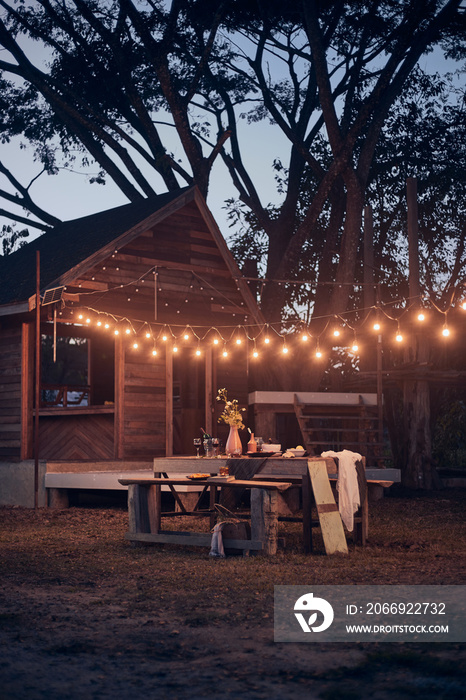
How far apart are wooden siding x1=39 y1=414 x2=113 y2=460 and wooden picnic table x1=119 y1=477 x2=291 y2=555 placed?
613 cm

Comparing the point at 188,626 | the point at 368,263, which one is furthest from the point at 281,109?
the point at 188,626

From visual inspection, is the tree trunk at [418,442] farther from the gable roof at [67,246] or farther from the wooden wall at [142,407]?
the gable roof at [67,246]

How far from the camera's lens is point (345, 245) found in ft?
64.6

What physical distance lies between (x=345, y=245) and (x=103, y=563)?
12.5 meters

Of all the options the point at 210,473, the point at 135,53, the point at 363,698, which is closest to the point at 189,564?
the point at 210,473

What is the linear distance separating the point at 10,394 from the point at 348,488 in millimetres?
7588

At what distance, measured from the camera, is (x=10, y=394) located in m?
15.1

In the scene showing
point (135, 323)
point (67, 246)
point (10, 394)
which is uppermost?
point (67, 246)

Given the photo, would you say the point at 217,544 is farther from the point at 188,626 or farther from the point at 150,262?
the point at 150,262

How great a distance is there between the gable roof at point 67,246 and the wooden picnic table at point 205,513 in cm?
525

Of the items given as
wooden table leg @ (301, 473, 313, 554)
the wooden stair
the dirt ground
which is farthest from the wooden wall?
wooden table leg @ (301, 473, 313, 554)

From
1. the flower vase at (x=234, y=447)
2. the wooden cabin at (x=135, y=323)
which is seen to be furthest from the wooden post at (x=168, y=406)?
the flower vase at (x=234, y=447)

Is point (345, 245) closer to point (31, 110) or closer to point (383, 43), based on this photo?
point (383, 43)

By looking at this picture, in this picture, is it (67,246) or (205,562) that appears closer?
(205,562)
